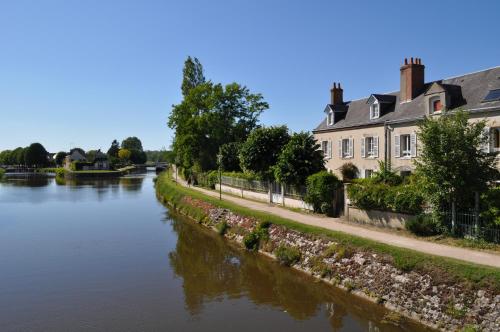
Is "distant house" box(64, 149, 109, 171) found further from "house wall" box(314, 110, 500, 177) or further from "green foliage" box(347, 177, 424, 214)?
"green foliage" box(347, 177, 424, 214)

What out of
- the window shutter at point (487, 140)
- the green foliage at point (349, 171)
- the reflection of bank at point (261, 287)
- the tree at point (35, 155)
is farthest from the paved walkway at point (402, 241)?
the tree at point (35, 155)

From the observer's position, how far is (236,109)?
48969 millimetres

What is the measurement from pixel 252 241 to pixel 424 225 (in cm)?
834

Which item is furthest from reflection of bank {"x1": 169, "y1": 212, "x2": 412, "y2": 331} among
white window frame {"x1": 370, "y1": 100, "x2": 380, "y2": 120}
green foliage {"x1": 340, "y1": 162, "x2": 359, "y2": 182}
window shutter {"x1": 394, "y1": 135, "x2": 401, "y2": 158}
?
white window frame {"x1": 370, "y1": 100, "x2": 380, "y2": 120}

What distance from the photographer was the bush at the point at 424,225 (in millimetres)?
16156

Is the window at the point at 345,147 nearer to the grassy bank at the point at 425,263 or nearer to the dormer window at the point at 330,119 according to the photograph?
the dormer window at the point at 330,119

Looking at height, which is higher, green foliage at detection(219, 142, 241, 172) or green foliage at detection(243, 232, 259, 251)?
green foliage at detection(219, 142, 241, 172)

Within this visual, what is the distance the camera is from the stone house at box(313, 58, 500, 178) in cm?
2222

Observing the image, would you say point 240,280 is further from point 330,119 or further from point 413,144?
point 330,119

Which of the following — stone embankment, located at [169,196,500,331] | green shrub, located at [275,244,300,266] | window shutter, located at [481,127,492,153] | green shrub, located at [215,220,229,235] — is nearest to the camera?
stone embankment, located at [169,196,500,331]

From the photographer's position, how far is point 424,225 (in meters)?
16.4

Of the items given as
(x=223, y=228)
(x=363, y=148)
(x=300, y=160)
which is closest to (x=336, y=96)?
(x=363, y=148)

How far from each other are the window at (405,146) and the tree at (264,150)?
8.33 metres

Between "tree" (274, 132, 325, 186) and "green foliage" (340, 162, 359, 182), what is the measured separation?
5.69 meters
